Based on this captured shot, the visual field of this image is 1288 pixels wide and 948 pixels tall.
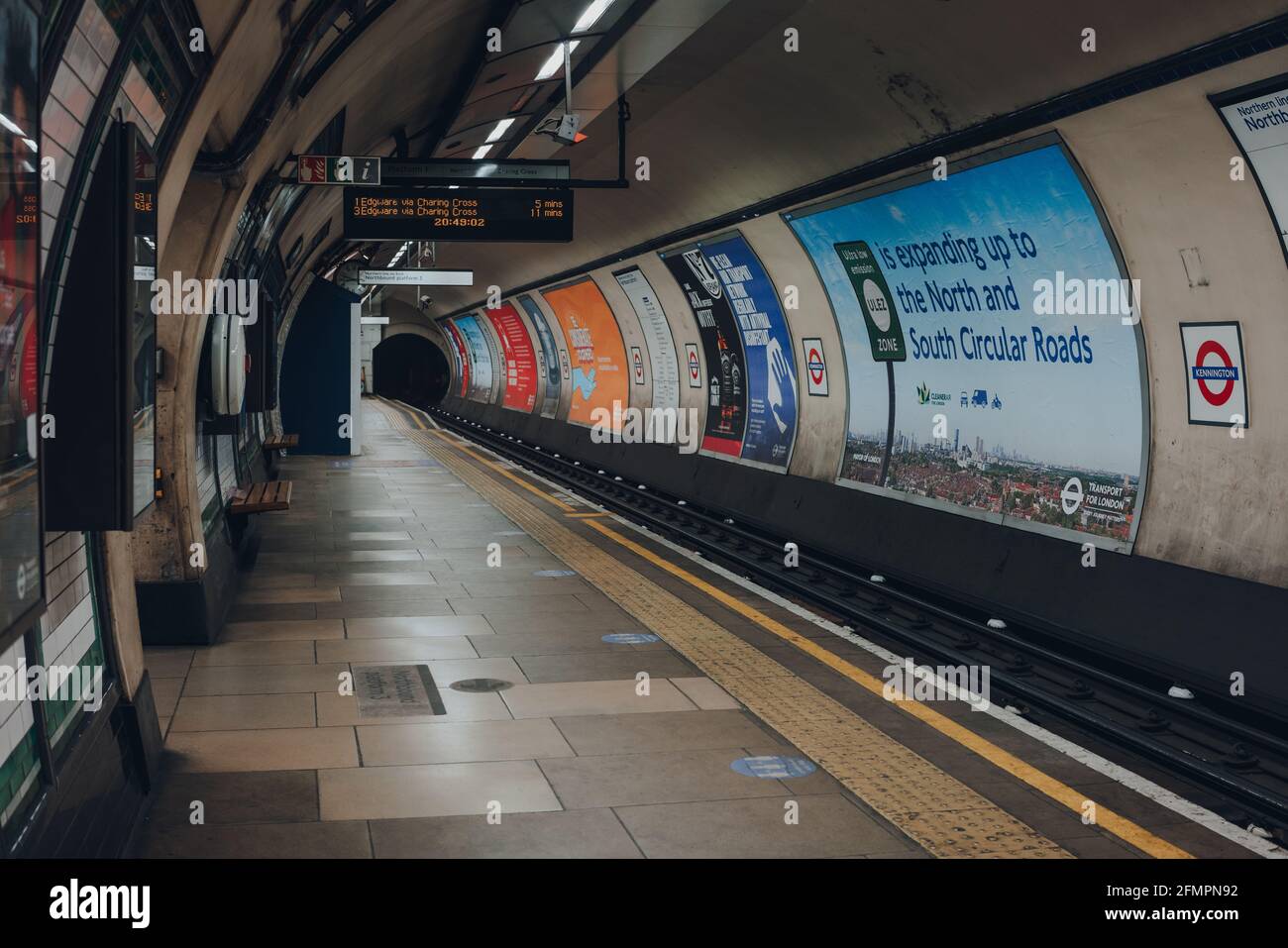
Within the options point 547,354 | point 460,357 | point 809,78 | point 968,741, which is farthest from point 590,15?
point 460,357

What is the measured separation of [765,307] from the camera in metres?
13.1

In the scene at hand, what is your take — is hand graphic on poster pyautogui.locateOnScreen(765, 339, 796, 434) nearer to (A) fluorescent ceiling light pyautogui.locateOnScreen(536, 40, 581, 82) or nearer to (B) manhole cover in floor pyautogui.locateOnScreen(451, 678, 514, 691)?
(A) fluorescent ceiling light pyautogui.locateOnScreen(536, 40, 581, 82)

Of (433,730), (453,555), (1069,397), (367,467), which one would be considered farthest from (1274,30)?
(367,467)

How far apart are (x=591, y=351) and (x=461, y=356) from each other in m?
23.9

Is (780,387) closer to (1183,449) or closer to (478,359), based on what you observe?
(1183,449)

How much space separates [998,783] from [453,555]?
686cm

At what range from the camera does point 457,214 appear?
1059cm

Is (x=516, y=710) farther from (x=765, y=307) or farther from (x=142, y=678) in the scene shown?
(x=765, y=307)

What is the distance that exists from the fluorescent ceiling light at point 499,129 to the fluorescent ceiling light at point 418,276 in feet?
25.4

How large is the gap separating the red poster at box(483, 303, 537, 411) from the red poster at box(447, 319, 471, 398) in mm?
9359

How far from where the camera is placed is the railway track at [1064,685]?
525cm

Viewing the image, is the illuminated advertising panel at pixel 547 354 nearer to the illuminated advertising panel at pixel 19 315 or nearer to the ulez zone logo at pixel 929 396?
the ulez zone logo at pixel 929 396

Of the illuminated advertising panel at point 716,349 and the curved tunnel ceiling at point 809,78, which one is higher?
the curved tunnel ceiling at point 809,78

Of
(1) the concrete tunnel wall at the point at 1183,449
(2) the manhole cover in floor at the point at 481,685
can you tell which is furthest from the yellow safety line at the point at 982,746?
(2) the manhole cover in floor at the point at 481,685
